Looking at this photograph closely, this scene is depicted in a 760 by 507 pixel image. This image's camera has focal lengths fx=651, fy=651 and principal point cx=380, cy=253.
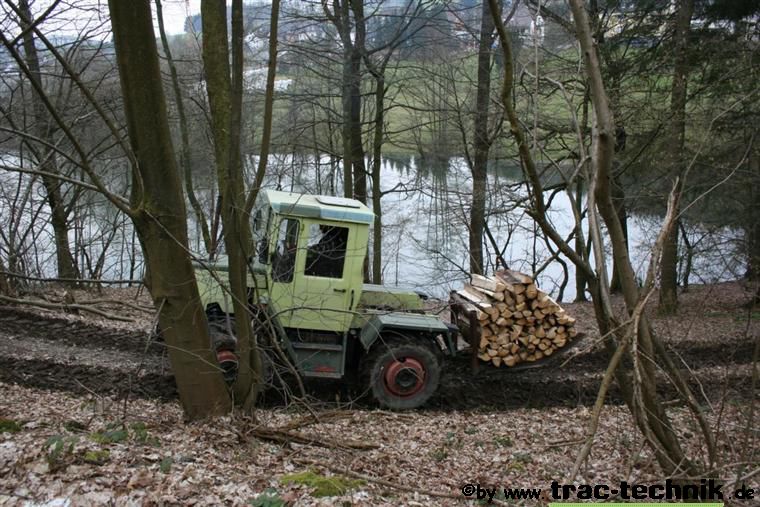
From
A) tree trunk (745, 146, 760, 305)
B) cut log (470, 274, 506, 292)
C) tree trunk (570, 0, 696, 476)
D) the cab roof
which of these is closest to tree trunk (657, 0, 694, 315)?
tree trunk (745, 146, 760, 305)

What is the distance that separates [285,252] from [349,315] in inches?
44.6

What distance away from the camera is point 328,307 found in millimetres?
7758

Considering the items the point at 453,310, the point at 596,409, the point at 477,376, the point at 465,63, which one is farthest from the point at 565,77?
the point at 596,409

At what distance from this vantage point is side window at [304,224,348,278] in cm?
751

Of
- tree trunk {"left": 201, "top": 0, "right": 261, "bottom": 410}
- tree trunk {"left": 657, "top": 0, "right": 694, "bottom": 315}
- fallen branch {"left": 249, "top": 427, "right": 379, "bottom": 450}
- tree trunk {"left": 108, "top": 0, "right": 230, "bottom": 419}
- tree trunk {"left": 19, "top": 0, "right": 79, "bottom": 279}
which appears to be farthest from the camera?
tree trunk {"left": 19, "top": 0, "right": 79, "bottom": 279}

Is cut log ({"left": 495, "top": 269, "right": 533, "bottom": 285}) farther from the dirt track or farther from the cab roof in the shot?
the cab roof

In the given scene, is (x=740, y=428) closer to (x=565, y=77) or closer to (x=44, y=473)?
(x=44, y=473)

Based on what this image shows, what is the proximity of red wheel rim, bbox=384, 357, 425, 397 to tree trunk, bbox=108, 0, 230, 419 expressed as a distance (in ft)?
7.94

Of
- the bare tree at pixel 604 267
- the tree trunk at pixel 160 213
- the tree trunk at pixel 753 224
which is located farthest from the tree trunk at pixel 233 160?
the tree trunk at pixel 753 224

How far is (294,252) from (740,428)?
4818mm

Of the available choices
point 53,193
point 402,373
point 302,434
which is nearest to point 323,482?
point 302,434

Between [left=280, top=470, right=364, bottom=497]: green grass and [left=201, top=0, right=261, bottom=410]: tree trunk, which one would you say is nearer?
[left=280, top=470, right=364, bottom=497]: green grass

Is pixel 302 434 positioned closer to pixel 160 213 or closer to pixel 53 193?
pixel 160 213

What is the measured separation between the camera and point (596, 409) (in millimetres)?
3061
